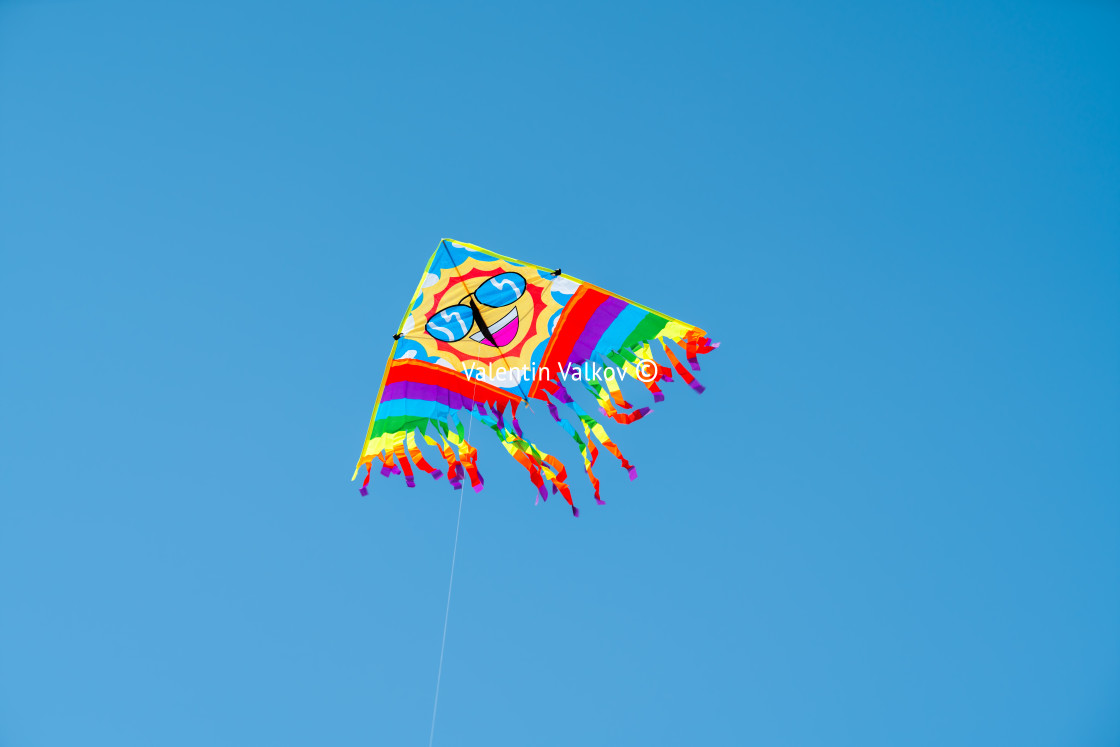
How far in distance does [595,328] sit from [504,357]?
0.74m

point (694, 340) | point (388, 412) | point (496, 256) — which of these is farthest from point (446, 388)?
point (694, 340)

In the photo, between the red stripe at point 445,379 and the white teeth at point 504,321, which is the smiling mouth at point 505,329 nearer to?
the white teeth at point 504,321

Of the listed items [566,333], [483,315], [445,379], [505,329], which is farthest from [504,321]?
[445,379]

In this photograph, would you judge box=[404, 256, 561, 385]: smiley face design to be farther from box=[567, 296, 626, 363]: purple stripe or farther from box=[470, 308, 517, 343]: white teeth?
box=[567, 296, 626, 363]: purple stripe

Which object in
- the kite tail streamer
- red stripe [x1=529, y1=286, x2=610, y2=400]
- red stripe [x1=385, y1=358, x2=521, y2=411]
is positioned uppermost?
red stripe [x1=529, y1=286, x2=610, y2=400]

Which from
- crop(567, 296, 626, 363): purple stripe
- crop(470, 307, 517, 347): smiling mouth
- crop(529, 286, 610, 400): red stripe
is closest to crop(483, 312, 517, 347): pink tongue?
crop(470, 307, 517, 347): smiling mouth

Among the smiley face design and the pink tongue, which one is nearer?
the smiley face design

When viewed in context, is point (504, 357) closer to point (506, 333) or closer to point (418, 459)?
point (506, 333)

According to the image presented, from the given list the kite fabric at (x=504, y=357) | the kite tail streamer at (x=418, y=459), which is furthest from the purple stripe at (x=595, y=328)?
the kite tail streamer at (x=418, y=459)

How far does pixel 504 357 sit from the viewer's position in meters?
7.92

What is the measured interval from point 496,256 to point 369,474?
1959mm

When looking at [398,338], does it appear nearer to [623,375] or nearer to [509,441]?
[509,441]

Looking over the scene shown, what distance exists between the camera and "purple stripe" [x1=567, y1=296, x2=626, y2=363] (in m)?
7.74

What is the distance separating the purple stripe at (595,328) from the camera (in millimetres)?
7742
